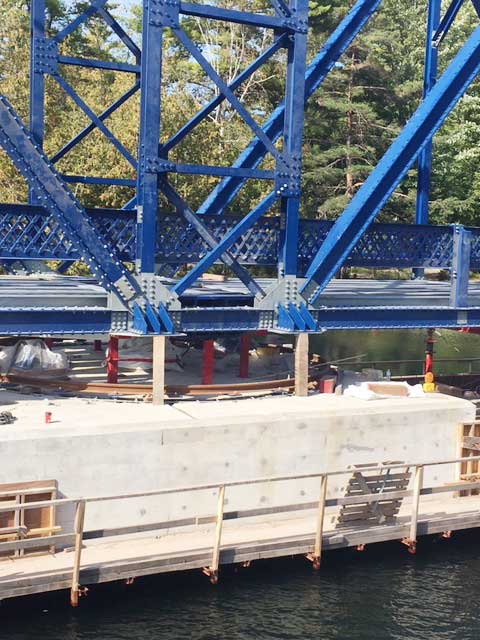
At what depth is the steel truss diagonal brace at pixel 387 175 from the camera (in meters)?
18.4

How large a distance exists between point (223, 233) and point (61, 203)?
578 cm

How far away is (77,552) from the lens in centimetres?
1367

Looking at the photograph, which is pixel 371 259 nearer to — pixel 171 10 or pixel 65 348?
pixel 171 10

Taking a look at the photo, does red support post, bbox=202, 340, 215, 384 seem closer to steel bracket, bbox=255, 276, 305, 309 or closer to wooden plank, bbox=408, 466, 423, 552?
steel bracket, bbox=255, 276, 305, 309

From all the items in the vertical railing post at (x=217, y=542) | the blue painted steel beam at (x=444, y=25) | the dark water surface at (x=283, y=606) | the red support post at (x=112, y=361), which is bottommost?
the dark water surface at (x=283, y=606)

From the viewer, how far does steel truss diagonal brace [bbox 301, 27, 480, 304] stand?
60.2ft

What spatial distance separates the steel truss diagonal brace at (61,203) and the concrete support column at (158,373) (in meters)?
1.13

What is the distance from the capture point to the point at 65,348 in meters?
24.8

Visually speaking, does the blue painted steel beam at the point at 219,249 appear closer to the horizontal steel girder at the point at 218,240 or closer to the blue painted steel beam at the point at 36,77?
the horizontal steel girder at the point at 218,240

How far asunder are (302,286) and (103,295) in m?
4.17

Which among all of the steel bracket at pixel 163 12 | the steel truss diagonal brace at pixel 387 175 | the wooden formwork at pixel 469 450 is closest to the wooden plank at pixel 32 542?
the steel truss diagonal brace at pixel 387 175

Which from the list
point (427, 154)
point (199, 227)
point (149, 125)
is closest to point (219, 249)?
point (199, 227)

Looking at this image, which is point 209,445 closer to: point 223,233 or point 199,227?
point 199,227

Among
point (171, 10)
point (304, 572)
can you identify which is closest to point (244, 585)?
point (304, 572)
